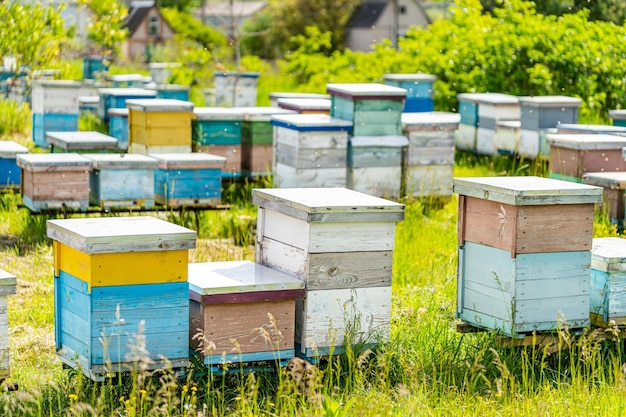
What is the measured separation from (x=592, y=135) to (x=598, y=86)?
19.3 feet

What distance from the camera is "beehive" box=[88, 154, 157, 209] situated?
8242 millimetres

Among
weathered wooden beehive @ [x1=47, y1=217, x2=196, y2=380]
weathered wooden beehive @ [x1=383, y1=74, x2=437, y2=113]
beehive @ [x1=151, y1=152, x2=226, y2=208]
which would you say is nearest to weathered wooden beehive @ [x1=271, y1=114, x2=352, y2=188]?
beehive @ [x1=151, y1=152, x2=226, y2=208]

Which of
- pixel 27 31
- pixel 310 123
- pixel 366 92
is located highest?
pixel 27 31

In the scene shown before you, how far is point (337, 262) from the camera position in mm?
5125

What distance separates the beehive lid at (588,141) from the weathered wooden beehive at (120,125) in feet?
15.8

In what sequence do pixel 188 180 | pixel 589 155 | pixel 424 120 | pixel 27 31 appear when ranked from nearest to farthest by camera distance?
pixel 188 180 < pixel 589 155 < pixel 424 120 < pixel 27 31

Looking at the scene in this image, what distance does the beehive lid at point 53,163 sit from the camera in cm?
801

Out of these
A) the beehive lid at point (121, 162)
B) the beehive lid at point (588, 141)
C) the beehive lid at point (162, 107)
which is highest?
the beehive lid at point (162, 107)

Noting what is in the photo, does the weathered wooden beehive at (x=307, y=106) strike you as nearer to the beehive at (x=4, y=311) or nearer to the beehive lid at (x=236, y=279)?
the beehive lid at (x=236, y=279)

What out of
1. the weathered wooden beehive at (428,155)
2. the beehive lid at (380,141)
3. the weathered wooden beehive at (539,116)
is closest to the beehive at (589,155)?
the weathered wooden beehive at (428,155)

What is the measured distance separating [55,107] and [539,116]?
544cm

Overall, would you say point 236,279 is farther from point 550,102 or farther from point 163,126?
point 550,102

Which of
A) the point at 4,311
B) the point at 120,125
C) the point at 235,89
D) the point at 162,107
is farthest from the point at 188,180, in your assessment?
the point at 235,89

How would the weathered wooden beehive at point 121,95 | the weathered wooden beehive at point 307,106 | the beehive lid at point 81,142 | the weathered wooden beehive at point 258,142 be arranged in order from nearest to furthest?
the beehive lid at point 81,142, the weathered wooden beehive at point 258,142, the weathered wooden beehive at point 307,106, the weathered wooden beehive at point 121,95
